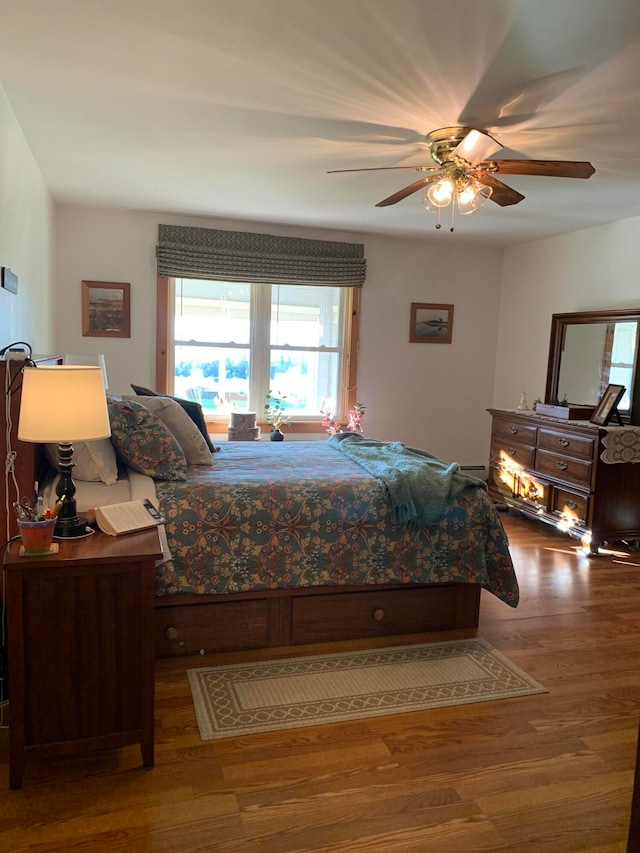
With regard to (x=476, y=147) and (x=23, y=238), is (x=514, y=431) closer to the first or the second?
(x=476, y=147)

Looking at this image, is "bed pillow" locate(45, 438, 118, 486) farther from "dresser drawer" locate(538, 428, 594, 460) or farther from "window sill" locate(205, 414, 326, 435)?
"dresser drawer" locate(538, 428, 594, 460)

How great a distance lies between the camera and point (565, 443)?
4531mm

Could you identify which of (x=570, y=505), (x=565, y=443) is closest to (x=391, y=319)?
(x=565, y=443)

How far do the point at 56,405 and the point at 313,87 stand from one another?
5.58 ft

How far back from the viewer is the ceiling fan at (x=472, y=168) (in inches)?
107

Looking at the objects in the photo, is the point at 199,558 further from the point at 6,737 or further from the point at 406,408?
the point at 406,408

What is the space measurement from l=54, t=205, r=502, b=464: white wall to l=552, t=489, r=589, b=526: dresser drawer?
172 cm

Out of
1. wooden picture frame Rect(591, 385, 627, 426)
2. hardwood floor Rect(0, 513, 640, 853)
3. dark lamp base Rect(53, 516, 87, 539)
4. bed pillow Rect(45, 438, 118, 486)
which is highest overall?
wooden picture frame Rect(591, 385, 627, 426)

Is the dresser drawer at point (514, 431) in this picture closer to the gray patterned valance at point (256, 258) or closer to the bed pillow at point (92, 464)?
the gray patterned valance at point (256, 258)

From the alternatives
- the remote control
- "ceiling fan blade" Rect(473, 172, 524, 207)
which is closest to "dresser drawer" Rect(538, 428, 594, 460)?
"ceiling fan blade" Rect(473, 172, 524, 207)

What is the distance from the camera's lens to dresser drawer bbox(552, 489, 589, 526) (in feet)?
14.3

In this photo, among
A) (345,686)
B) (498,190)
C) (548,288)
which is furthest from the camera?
(548,288)

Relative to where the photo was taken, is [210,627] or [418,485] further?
[418,485]

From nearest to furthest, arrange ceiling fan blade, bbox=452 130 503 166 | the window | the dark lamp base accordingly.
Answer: the dark lamp base
ceiling fan blade, bbox=452 130 503 166
the window
